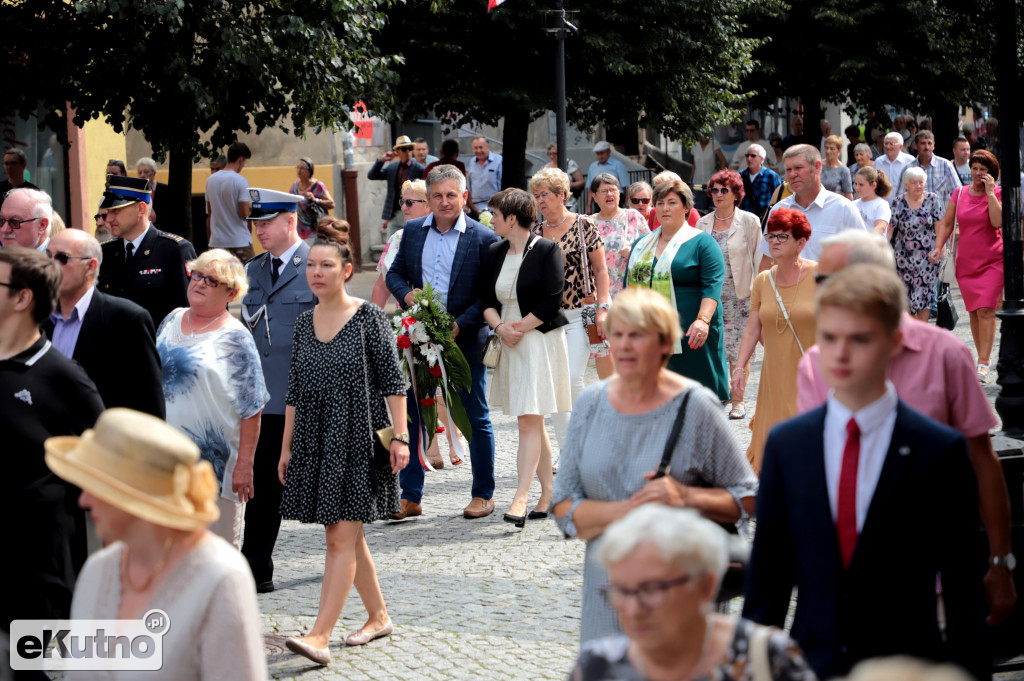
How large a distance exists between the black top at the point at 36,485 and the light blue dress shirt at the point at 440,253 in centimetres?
428

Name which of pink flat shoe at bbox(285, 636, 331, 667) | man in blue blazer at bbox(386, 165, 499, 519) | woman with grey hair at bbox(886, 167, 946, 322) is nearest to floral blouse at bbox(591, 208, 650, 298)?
man in blue blazer at bbox(386, 165, 499, 519)

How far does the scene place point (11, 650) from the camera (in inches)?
190

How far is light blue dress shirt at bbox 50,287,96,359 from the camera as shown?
599 cm

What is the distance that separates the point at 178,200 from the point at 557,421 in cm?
887

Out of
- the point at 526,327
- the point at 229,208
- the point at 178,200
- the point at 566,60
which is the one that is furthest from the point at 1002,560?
the point at 566,60

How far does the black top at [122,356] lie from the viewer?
588 cm

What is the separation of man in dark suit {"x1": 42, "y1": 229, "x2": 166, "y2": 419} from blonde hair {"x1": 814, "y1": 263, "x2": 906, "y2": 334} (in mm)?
3336

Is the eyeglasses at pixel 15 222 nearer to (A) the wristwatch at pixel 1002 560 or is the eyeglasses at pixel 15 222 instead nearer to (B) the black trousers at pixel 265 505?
(B) the black trousers at pixel 265 505

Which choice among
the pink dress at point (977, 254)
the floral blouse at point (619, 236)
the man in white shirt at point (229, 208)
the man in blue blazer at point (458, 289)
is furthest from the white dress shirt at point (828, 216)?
the man in white shirt at point (229, 208)

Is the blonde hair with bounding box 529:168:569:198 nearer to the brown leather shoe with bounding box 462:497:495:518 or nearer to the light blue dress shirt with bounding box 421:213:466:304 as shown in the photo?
the light blue dress shirt with bounding box 421:213:466:304

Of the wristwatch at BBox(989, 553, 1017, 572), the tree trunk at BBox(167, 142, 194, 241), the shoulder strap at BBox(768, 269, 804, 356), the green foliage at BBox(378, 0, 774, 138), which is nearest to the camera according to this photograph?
the wristwatch at BBox(989, 553, 1017, 572)

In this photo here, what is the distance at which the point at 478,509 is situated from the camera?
8797 millimetres

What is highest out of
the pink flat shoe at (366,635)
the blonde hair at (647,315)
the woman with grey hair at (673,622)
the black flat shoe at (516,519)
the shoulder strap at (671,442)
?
the blonde hair at (647,315)

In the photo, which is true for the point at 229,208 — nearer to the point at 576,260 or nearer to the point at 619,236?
the point at 619,236
